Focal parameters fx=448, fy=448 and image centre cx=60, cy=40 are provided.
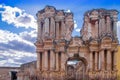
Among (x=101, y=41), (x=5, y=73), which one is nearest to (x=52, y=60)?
(x=101, y=41)

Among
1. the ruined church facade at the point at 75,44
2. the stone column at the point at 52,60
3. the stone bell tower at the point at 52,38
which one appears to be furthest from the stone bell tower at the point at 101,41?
the stone column at the point at 52,60

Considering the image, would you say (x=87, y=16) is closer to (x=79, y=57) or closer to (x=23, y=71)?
(x=79, y=57)

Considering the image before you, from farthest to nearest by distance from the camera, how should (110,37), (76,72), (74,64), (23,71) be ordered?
(74,64) → (76,72) → (23,71) → (110,37)

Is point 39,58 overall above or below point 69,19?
below

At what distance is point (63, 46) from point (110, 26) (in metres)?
5.58

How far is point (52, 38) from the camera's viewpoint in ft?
155

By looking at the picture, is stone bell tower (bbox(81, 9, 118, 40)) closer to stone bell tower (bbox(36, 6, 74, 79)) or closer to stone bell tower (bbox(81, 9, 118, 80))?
stone bell tower (bbox(81, 9, 118, 80))

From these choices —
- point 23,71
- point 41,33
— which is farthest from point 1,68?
point 41,33

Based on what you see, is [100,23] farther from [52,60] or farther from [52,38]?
[52,60]

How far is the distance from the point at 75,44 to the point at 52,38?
8.34 ft

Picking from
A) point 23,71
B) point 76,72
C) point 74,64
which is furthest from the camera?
point 74,64

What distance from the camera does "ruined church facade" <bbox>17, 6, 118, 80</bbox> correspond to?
46.9 metres

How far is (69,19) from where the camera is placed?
48938 mm

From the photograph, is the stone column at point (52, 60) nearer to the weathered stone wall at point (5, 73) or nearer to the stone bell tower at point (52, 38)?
the stone bell tower at point (52, 38)
